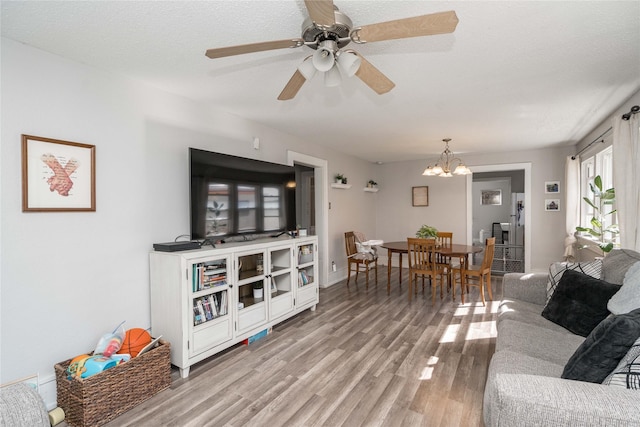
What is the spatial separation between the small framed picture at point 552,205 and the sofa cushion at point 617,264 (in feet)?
11.7

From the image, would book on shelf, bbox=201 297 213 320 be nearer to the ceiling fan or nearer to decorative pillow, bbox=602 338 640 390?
the ceiling fan

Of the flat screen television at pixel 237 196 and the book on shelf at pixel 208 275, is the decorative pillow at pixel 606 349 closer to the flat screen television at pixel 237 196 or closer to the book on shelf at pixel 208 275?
the book on shelf at pixel 208 275

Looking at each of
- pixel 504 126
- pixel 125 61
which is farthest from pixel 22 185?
pixel 504 126

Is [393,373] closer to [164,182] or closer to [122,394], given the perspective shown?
[122,394]

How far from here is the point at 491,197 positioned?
26.6 feet

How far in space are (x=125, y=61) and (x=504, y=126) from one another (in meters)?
4.14

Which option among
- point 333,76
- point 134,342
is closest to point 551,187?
point 333,76

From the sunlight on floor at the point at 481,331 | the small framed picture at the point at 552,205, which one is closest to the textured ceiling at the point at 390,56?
the small framed picture at the point at 552,205

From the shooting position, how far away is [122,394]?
6.47ft

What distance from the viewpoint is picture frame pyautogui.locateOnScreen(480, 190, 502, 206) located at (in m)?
8.03

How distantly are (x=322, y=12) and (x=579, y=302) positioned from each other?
8.05 feet

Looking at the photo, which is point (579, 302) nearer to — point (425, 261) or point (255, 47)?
point (425, 261)

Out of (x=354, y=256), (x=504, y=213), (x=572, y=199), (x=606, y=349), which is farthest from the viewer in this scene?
(x=504, y=213)

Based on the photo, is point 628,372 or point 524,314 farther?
A: point 524,314
